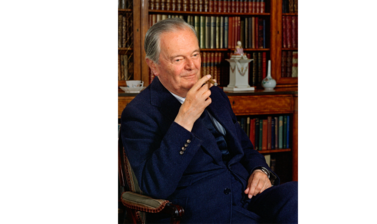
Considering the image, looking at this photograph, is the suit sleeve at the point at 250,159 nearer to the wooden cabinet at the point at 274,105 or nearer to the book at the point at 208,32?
the wooden cabinet at the point at 274,105

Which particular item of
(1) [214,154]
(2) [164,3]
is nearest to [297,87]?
(2) [164,3]

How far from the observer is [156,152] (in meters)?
1.18

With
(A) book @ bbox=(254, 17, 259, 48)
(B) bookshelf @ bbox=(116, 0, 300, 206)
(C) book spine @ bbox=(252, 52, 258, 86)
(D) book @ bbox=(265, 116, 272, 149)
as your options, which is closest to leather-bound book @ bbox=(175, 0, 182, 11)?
(B) bookshelf @ bbox=(116, 0, 300, 206)

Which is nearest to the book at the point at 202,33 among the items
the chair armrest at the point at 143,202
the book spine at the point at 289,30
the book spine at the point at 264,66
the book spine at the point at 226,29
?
the book spine at the point at 226,29

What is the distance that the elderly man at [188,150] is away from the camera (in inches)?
46.1

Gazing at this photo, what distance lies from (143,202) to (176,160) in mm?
209

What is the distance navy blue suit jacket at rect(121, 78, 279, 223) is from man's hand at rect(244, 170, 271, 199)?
0.10ft

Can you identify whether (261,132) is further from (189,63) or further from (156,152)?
(156,152)

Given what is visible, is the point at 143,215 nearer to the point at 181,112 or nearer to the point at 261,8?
the point at 181,112

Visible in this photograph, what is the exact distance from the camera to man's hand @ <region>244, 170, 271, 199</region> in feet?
4.47

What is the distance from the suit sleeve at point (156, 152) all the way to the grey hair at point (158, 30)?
0.26 m

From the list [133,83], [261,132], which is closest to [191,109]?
[133,83]

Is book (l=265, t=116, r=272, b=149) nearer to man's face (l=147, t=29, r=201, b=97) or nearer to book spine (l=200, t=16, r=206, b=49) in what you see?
book spine (l=200, t=16, r=206, b=49)

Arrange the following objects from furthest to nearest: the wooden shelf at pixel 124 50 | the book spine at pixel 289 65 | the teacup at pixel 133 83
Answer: the book spine at pixel 289 65 < the wooden shelf at pixel 124 50 < the teacup at pixel 133 83
